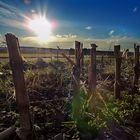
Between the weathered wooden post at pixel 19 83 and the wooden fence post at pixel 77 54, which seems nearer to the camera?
the weathered wooden post at pixel 19 83

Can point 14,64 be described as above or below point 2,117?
above

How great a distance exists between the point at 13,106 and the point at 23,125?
331 cm

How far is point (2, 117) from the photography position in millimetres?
7297

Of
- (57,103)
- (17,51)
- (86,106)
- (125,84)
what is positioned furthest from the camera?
(125,84)

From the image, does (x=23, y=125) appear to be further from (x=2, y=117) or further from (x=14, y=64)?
(x=2, y=117)

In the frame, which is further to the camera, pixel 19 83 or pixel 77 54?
pixel 77 54

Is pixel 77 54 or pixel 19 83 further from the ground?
pixel 77 54

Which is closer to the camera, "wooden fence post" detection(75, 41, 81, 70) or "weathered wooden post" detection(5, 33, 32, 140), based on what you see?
"weathered wooden post" detection(5, 33, 32, 140)

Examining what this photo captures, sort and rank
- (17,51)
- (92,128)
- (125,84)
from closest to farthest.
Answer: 1. (17,51)
2. (92,128)
3. (125,84)

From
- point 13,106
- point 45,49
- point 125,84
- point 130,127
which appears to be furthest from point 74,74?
point 45,49

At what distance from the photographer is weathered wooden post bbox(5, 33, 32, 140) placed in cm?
493

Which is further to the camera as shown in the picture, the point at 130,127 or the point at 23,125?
the point at 130,127

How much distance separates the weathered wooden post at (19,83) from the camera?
4930mm

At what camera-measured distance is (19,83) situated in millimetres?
5055
